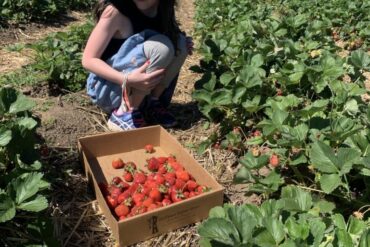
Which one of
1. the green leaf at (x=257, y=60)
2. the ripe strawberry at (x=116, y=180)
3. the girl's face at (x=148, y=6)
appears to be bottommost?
the ripe strawberry at (x=116, y=180)

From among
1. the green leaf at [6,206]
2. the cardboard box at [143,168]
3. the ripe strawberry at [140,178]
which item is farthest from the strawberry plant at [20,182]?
Result: the ripe strawberry at [140,178]

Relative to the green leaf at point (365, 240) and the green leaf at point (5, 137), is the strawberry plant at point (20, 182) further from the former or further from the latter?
the green leaf at point (365, 240)

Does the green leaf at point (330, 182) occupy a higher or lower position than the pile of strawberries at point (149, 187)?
higher

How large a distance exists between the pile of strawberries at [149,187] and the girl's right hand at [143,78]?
48cm

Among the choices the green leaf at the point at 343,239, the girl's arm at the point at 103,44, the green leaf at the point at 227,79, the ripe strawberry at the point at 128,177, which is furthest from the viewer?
the green leaf at the point at 227,79

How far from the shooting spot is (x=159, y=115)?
3.21m

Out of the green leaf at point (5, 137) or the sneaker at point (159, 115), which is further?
the sneaker at point (159, 115)

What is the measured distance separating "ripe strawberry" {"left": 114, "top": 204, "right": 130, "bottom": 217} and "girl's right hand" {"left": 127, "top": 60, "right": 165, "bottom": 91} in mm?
887

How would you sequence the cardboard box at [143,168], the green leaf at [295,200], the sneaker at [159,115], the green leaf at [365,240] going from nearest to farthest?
the green leaf at [365,240] < the green leaf at [295,200] < the cardboard box at [143,168] < the sneaker at [159,115]

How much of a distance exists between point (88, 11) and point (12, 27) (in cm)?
157

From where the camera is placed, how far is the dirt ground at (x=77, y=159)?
2.22 metres

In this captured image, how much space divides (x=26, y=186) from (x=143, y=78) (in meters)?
1.20

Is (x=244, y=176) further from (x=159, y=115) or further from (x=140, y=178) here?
(x=159, y=115)

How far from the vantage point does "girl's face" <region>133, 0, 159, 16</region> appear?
2850 millimetres
